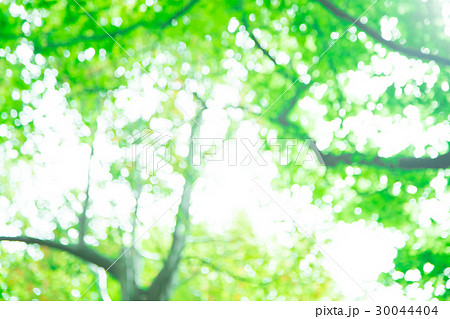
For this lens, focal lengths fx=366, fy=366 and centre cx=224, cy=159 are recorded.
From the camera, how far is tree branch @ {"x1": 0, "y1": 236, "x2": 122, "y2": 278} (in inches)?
99.8

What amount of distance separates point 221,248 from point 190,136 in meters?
0.95

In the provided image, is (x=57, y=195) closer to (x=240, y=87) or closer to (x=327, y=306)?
(x=240, y=87)

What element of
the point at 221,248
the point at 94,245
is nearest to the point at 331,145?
the point at 221,248

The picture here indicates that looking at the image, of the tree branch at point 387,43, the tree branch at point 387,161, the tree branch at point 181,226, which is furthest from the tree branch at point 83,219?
the tree branch at point 387,43

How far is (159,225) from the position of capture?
2.80 meters

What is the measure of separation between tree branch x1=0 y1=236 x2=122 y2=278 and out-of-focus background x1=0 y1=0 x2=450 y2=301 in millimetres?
10

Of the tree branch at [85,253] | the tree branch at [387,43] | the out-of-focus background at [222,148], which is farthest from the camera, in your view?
the tree branch at [85,253]

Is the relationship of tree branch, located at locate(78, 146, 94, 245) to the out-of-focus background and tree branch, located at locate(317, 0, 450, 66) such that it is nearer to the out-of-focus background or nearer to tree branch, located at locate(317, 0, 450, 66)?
the out-of-focus background

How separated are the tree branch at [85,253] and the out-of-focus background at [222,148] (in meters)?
0.01

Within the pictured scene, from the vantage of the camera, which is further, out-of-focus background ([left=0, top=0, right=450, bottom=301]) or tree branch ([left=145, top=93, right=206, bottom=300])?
tree branch ([left=145, top=93, right=206, bottom=300])

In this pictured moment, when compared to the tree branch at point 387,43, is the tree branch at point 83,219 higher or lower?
lower

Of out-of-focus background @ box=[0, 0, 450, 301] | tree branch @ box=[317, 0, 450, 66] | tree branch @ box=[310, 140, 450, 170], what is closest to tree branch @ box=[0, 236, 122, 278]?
out-of-focus background @ box=[0, 0, 450, 301]

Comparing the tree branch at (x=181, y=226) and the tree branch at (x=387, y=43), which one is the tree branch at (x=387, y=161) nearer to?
the tree branch at (x=387, y=43)

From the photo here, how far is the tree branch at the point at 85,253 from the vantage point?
254 centimetres
